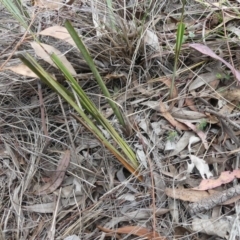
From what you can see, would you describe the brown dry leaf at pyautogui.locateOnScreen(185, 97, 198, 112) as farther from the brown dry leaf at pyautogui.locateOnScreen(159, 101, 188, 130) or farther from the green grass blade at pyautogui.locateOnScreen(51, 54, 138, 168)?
the green grass blade at pyautogui.locateOnScreen(51, 54, 138, 168)

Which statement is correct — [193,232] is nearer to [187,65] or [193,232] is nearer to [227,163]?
[227,163]

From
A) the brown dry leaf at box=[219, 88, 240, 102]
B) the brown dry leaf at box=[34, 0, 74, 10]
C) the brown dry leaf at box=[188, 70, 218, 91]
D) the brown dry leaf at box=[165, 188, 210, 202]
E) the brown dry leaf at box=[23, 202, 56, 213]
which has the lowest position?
the brown dry leaf at box=[165, 188, 210, 202]

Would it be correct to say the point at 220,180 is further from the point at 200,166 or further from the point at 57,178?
the point at 57,178

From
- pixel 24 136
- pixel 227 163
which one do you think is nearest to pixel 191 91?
pixel 227 163

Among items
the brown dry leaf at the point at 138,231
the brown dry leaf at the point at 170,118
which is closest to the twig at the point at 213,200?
the brown dry leaf at the point at 138,231

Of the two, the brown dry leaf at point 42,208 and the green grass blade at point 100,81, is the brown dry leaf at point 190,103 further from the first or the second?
the brown dry leaf at point 42,208

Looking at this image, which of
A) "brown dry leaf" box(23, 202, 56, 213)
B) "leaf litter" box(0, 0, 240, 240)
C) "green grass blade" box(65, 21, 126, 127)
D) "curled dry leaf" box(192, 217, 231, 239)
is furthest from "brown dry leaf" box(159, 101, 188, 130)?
"brown dry leaf" box(23, 202, 56, 213)

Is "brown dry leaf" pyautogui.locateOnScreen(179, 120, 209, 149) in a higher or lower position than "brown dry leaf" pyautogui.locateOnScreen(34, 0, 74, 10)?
lower
